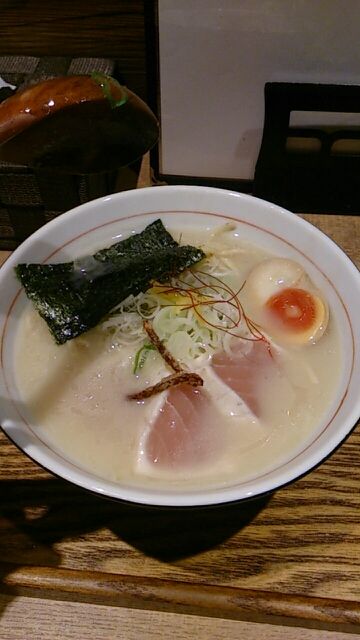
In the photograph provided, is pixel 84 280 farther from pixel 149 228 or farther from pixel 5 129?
pixel 5 129

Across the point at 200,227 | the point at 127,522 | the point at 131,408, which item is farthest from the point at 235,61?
the point at 127,522

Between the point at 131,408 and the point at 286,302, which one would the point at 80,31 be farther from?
the point at 131,408

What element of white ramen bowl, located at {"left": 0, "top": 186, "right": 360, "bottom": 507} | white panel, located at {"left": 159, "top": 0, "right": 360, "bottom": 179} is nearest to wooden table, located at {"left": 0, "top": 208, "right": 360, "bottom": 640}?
white ramen bowl, located at {"left": 0, "top": 186, "right": 360, "bottom": 507}

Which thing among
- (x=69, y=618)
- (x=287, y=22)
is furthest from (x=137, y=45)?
(x=69, y=618)

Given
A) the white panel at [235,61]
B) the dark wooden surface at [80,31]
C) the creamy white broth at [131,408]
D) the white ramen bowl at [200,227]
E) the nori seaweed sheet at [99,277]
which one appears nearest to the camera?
the white ramen bowl at [200,227]

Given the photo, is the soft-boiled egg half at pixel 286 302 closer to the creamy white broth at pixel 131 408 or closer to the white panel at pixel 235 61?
the creamy white broth at pixel 131 408

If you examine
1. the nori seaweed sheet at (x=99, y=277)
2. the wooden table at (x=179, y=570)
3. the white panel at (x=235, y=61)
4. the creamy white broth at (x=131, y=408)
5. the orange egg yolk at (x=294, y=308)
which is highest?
the white panel at (x=235, y=61)

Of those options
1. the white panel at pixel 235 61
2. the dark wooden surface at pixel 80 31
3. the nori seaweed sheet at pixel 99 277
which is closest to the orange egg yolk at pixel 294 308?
the nori seaweed sheet at pixel 99 277

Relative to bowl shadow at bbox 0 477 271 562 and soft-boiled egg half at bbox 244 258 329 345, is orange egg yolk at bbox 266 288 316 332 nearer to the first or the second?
soft-boiled egg half at bbox 244 258 329 345
